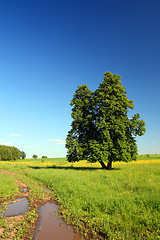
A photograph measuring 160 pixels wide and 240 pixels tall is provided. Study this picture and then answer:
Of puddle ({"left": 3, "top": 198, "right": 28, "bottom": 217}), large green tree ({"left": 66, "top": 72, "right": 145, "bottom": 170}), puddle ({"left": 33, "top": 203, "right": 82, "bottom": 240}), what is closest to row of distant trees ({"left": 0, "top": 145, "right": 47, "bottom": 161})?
large green tree ({"left": 66, "top": 72, "right": 145, "bottom": 170})

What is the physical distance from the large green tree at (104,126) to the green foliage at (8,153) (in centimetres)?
10675

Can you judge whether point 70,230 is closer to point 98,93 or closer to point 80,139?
point 80,139

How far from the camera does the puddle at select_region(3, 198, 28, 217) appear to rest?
9.25 metres

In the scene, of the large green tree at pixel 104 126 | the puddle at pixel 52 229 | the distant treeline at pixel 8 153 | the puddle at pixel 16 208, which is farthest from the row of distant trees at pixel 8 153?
the puddle at pixel 52 229

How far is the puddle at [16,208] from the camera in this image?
364 inches

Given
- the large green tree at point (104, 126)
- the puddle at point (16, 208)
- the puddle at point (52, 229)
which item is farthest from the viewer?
the large green tree at point (104, 126)

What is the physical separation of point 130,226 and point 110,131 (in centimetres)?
1968

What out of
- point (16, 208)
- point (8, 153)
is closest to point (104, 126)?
point (16, 208)

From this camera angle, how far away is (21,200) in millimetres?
12055

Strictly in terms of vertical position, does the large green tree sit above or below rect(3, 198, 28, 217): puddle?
above

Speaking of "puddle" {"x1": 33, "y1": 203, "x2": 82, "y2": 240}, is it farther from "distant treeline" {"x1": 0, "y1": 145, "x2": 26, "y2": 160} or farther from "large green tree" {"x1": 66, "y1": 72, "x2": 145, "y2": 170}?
"distant treeline" {"x1": 0, "y1": 145, "x2": 26, "y2": 160}

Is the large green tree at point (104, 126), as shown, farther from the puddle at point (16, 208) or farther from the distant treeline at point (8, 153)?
the distant treeline at point (8, 153)

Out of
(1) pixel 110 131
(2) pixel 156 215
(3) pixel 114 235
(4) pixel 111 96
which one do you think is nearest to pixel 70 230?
(3) pixel 114 235

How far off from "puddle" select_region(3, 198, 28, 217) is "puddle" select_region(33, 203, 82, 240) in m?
1.38
